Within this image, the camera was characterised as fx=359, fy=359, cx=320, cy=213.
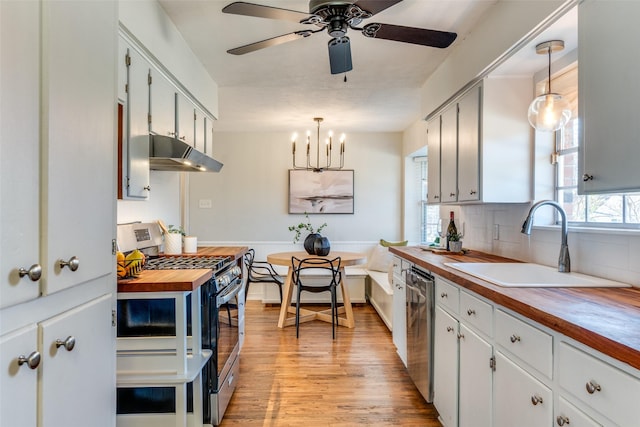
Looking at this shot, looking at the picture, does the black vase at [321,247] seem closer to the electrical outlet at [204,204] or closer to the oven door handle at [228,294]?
the oven door handle at [228,294]

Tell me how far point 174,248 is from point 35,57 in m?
2.22

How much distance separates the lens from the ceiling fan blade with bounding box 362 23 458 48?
1840mm

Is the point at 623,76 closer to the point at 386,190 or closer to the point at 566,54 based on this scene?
the point at 566,54

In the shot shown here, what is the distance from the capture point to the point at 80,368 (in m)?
1.05

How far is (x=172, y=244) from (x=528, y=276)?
2.54m

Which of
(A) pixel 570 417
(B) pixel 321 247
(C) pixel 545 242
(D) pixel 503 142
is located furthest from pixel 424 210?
(A) pixel 570 417

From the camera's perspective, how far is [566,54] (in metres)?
Answer: 2.02

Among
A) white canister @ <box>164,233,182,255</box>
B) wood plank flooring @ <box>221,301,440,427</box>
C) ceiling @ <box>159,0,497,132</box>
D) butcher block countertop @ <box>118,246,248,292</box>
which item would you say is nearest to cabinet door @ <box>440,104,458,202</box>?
ceiling @ <box>159,0,497,132</box>

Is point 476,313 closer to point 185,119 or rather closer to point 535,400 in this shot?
point 535,400

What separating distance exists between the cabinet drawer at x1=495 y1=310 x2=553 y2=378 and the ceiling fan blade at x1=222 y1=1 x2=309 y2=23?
1.63 m

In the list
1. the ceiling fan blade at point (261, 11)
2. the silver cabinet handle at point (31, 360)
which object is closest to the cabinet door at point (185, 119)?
the ceiling fan blade at point (261, 11)

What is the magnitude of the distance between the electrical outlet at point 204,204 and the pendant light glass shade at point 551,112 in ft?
14.7

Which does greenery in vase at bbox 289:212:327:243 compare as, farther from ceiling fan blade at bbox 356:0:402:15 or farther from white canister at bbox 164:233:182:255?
ceiling fan blade at bbox 356:0:402:15

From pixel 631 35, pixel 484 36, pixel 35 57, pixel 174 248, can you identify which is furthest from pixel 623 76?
pixel 174 248
